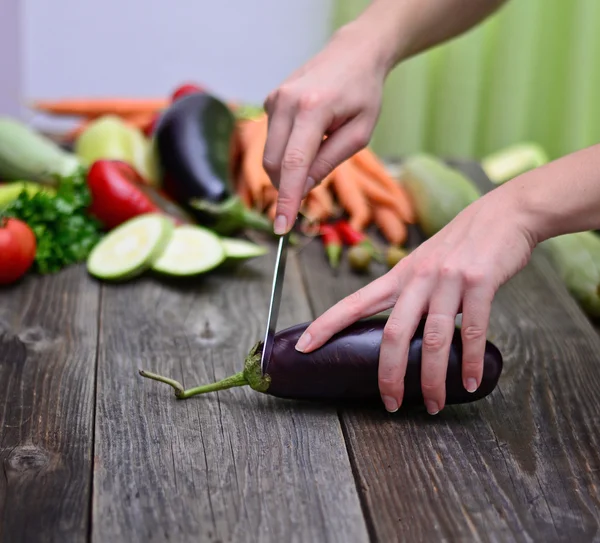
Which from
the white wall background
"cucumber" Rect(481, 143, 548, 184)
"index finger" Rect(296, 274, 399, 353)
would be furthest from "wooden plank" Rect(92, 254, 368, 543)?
the white wall background

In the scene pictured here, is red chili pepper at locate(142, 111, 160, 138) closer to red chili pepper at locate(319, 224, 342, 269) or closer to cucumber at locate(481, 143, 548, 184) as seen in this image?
red chili pepper at locate(319, 224, 342, 269)

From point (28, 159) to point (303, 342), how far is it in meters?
1.07

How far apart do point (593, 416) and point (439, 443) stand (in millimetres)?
239

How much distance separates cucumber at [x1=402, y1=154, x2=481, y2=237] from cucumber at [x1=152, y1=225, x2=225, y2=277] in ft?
1.60

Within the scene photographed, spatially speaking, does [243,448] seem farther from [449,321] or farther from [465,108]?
[465,108]

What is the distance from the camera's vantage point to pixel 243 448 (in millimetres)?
1109

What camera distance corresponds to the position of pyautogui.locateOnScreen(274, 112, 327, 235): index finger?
1278 millimetres

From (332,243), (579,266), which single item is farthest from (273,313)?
(579,266)

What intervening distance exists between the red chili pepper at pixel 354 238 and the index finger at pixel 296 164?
1.59 ft

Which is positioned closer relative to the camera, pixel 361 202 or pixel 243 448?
pixel 243 448

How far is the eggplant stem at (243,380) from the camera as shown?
1.18m

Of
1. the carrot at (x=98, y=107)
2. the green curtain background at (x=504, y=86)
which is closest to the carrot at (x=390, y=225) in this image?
the carrot at (x=98, y=107)

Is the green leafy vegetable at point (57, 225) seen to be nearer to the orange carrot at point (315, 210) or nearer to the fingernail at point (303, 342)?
the orange carrot at point (315, 210)

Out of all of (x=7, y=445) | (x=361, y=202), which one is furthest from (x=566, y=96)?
(x=7, y=445)
